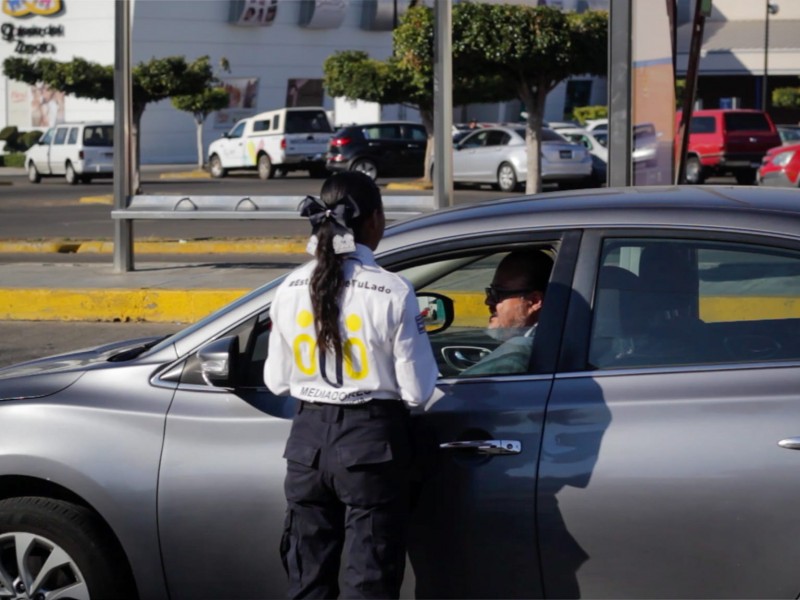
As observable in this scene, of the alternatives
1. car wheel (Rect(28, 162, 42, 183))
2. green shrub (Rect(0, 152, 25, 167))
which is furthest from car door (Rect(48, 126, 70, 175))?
green shrub (Rect(0, 152, 25, 167))

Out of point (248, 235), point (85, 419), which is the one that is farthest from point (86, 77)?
point (85, 419)

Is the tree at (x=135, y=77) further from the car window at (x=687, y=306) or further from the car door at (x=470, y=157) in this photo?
the car window at (x=687, y=306)

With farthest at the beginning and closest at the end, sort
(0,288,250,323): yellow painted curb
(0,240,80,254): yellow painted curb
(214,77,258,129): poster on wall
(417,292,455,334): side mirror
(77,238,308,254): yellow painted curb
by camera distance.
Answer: (214,77,258,129): poster on wall → (0,240,80,254): yellow painted curb → (77,238,308,254): yellow painted curb → (0,288,250,323): yellow painted curb → (417,292,455,334): side mirror

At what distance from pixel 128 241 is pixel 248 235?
A: 6.84m

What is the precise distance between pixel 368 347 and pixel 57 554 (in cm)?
127

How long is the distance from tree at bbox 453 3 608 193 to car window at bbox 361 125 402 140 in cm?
533

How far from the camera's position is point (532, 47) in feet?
80.4

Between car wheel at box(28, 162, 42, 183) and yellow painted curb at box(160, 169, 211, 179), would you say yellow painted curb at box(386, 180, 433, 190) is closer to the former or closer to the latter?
yellow painted curb at box(160, 169, 211, 179)

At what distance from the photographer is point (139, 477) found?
357 centimetres

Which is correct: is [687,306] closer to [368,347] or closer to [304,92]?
[368,347]

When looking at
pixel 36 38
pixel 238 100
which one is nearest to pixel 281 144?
pixel 238 100

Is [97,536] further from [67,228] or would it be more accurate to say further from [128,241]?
[67,228]

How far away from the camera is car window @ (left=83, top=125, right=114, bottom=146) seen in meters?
36.0

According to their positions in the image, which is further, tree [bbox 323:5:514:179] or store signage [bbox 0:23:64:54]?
store signage [bbox 0:23:64:54]
